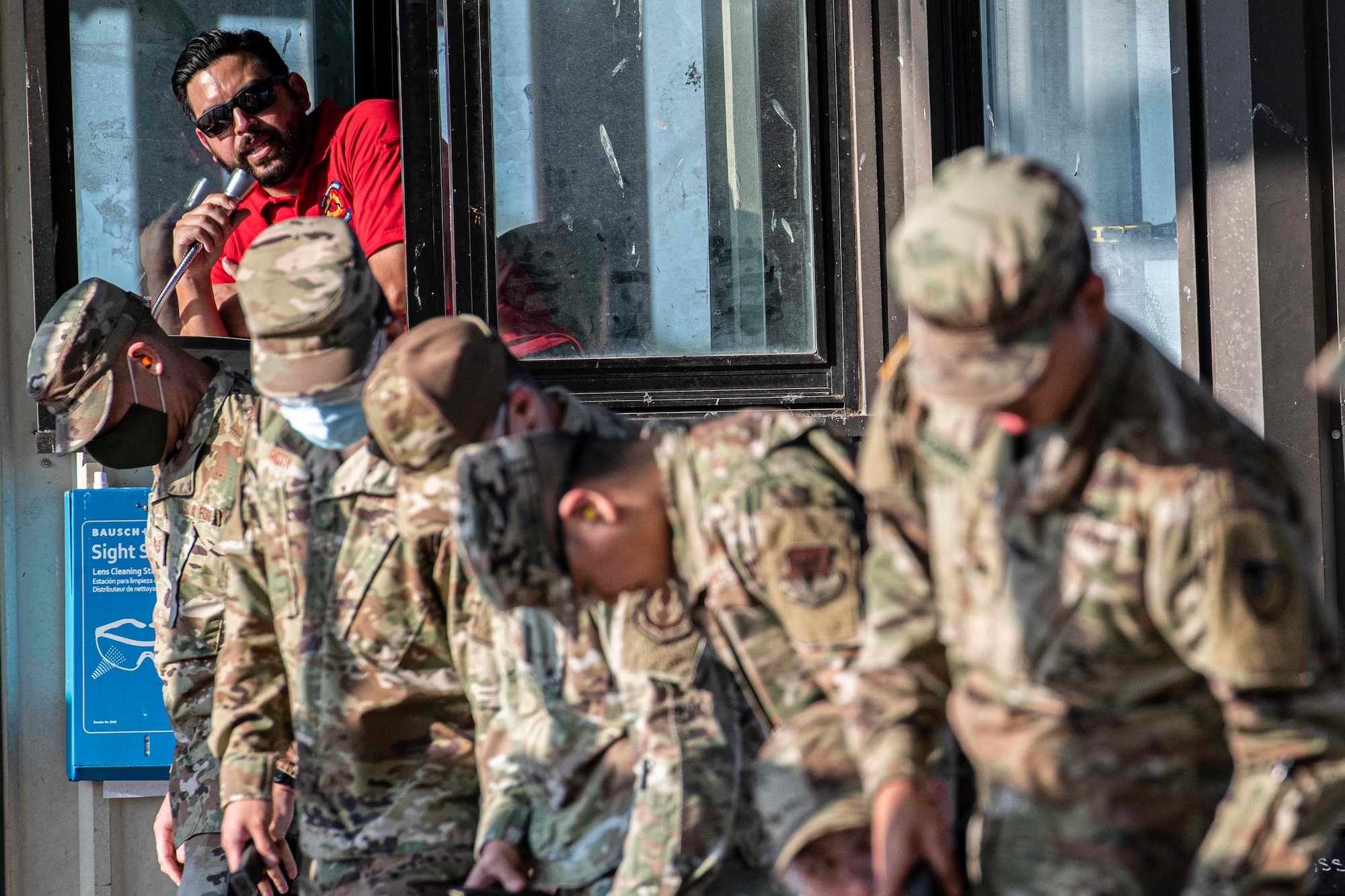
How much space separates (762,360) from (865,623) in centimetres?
184

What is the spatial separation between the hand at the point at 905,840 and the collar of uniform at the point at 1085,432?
1.06ft

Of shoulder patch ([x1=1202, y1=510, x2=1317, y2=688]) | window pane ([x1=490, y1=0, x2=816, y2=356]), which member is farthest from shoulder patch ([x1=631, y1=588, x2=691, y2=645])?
window pane ([x1=490, y1=0, x2=816, y2=356])

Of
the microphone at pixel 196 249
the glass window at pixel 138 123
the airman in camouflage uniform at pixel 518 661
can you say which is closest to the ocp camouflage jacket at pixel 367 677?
the airman in camouflage uniform at pixel 518 661

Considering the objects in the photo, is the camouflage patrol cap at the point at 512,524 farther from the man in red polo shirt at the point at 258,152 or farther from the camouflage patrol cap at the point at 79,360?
the man in red polo shirt at the point at 258,152

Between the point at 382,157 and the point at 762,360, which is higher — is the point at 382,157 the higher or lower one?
the higher one

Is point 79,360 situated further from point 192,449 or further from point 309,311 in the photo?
point 309,311

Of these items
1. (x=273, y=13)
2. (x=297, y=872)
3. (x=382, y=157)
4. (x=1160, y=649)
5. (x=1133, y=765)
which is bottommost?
(x=297, y=872)

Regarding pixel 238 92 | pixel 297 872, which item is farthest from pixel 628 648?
pixel 238 92

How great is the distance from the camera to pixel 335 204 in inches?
156

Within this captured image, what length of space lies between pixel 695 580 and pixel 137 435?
75.1 inches

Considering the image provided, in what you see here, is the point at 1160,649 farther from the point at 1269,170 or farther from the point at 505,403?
the point at 1269,170

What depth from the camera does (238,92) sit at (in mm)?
4109

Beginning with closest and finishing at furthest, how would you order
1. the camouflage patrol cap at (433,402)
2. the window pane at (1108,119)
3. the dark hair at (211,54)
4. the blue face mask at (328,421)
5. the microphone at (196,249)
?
the camouflage patrol cap at (433,402) < the blue face mask at (328,421) < the window pane at (1108,119) < the microphone at (196,249) < the dark hair at (211,54)

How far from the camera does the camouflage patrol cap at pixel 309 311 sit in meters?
2.49
